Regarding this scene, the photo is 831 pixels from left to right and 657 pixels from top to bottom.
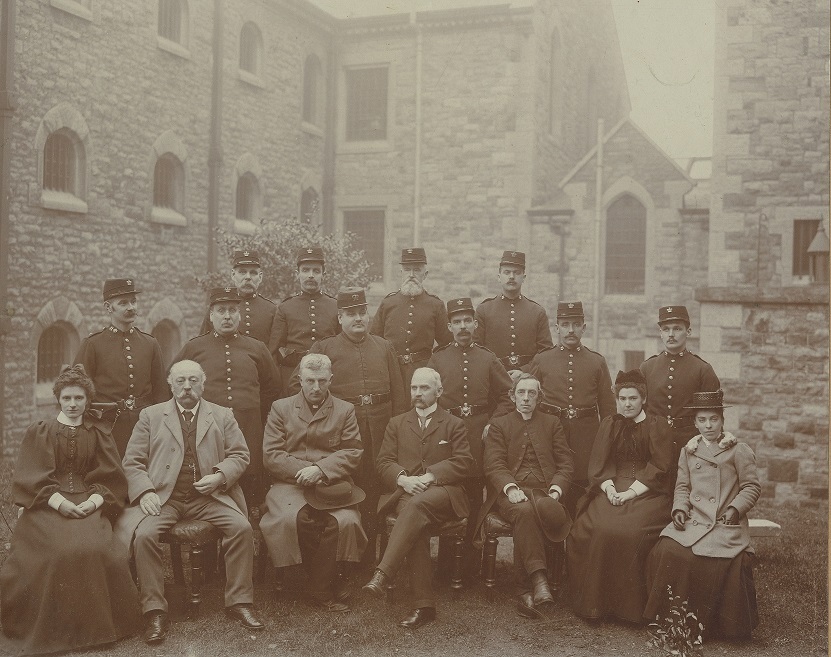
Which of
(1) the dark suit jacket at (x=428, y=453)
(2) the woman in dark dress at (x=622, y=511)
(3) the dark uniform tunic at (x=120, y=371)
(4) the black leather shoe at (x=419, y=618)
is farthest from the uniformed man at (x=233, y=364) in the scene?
(2) the woman in dark dress at (x=622, y=511)

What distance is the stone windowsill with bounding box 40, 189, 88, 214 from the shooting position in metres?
10.9

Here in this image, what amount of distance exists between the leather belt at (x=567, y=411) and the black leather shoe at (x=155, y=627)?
3091 millimetres

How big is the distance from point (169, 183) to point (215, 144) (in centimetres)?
101

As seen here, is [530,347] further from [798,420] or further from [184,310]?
[184,310]

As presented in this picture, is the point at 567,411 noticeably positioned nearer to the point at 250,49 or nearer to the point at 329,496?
the point at 329,496

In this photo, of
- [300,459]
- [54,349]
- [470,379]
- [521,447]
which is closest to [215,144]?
[54,349]

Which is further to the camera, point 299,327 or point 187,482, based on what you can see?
point 299,327

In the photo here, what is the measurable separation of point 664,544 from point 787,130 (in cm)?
658

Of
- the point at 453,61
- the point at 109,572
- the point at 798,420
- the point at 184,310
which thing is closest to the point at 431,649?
the point at 109,572

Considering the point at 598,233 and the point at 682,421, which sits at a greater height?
the point at 598,233

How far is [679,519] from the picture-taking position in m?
5.53

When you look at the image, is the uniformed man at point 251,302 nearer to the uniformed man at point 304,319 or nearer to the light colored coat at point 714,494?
the uniformed man at point 304,319

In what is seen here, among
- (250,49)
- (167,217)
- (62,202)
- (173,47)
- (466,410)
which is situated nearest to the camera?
(466,410)

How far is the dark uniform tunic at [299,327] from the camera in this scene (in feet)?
22.7
